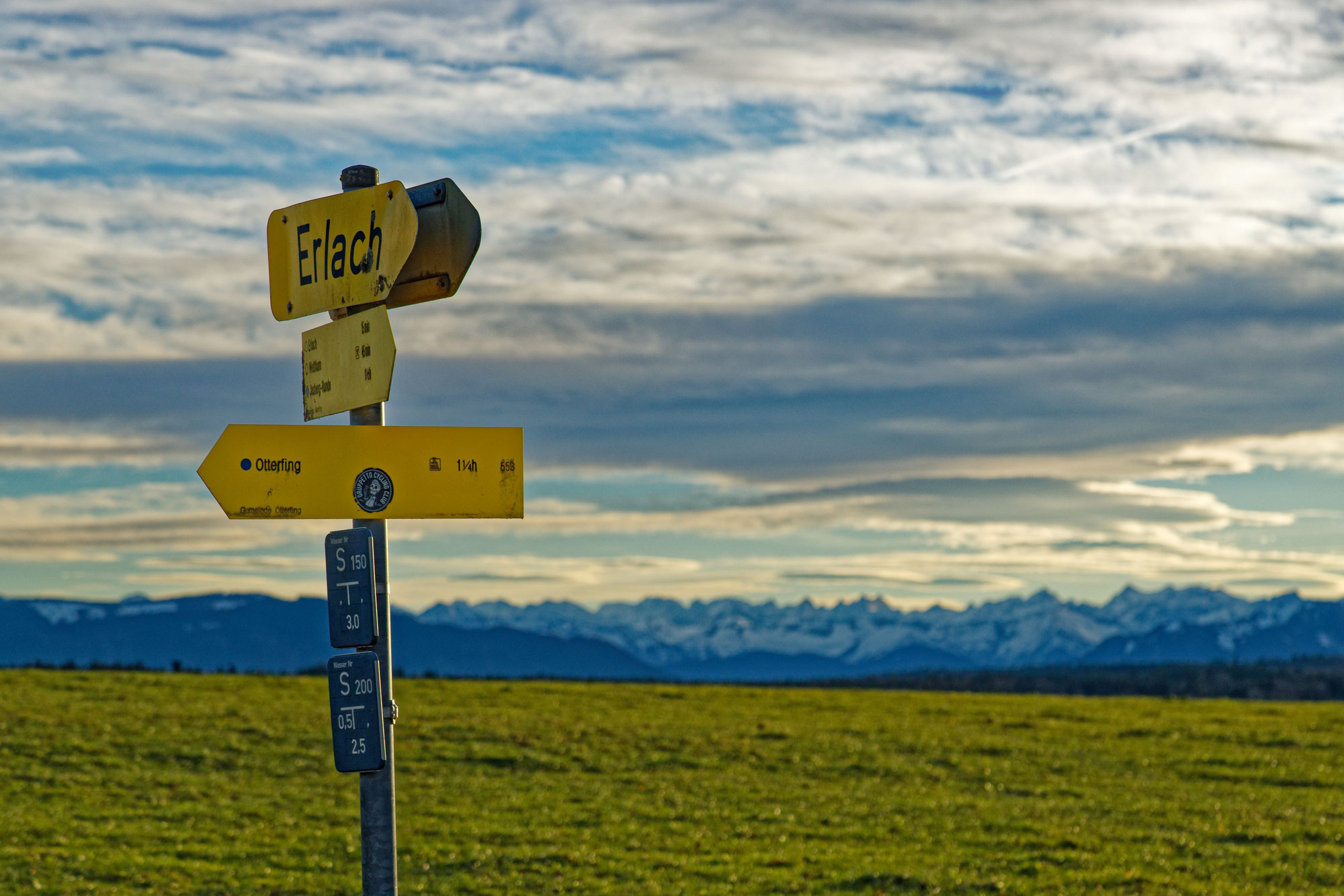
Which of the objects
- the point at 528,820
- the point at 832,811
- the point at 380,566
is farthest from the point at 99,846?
the point at 380,566

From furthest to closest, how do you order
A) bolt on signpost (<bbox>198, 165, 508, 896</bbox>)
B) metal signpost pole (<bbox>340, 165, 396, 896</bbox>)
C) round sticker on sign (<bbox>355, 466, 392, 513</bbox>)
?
round sticker on sign (<bbox>355, 466, 392, 513</bbox>)
bolt on signpost (<bbox>198, 165, 508, 896</bbox>)
metal signpost pole (<bbox>340, 165, 396, 896</bbox>)

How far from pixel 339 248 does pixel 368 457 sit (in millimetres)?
1460

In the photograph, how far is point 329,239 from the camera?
804cm

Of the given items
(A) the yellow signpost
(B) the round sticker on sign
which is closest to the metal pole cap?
(A) the yellow signpost

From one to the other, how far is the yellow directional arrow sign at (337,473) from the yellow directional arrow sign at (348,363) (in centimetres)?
28

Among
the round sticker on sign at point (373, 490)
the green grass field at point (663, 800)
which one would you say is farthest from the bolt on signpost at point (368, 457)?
the green grass field at point (663, 800)

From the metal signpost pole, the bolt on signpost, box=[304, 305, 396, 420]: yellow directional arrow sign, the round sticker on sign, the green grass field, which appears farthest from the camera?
the green grass field

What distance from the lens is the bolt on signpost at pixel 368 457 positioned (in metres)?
7.32

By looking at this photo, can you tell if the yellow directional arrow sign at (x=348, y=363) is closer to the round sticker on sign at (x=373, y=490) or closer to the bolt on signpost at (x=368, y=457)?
the bolt on signpost at (x=368, y=457)

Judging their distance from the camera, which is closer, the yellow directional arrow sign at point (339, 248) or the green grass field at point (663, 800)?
the yellow directional arrow sign at point (339, 248)

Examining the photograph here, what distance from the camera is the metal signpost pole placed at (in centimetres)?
719

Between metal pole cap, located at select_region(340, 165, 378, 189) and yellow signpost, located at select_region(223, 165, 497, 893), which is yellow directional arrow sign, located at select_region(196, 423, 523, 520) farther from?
metal pole cap, located at select_region(340, 165, 378, 189)

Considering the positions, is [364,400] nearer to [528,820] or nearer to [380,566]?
[380,566]

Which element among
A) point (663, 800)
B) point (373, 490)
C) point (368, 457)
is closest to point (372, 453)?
point (368, 457)
